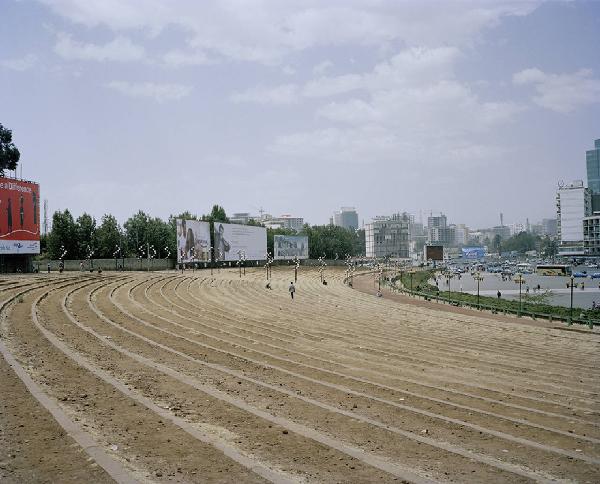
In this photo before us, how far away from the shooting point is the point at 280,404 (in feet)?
43.8

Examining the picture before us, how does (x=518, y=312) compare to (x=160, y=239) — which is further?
(x=160, y=239)

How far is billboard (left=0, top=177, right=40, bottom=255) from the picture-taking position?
174 ft

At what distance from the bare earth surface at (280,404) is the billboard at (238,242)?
56073 millimetres

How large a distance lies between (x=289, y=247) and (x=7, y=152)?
5612cm

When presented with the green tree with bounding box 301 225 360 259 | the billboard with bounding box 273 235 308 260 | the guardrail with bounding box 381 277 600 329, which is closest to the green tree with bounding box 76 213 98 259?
the billboard with bounding box 273 235 308 260

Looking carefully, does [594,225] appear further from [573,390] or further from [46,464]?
[46,464]

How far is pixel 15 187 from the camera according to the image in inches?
2130

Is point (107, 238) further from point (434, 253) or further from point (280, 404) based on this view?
point (434, 253)

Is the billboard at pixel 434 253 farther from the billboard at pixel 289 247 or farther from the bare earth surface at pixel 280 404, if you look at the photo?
the bare earth surface at pixel 280 404

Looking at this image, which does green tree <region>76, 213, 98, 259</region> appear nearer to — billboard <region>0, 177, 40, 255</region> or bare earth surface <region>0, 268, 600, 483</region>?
billboard <region>0, 177, 40, 255</region>

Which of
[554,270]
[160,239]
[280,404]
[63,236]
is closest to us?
[280,404]

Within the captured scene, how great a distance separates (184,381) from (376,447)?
659 cm

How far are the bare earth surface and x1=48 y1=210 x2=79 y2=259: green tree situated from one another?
56.5 meters

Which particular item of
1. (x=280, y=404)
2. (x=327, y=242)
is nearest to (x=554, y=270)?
(x=327, y=242)
